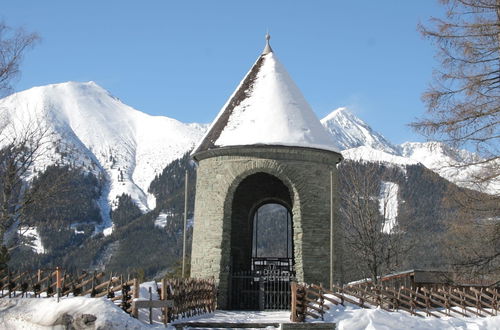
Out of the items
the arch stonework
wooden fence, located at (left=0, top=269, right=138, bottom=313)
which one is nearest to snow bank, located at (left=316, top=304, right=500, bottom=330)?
the arch stonework

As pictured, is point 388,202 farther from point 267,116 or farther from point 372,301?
point 372,301

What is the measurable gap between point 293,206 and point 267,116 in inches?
129

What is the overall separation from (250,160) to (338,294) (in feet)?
17.9

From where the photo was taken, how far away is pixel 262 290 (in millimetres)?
19922

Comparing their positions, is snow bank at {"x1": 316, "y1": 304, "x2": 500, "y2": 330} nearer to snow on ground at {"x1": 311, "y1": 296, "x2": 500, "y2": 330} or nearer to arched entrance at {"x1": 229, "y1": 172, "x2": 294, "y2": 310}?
snow on ground at {"x1": 311, "y1": 296, "x2": 500, "y2": 330}

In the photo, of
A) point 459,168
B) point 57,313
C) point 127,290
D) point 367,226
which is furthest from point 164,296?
point 367,226

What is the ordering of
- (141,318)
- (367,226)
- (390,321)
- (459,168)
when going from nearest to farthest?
1. (141,318)
2. (390,321)
3. (459,168)
4. (367,226)

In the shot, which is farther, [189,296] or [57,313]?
[189,296]

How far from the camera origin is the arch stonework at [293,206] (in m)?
19.8

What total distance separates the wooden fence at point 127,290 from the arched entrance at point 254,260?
5.98ft

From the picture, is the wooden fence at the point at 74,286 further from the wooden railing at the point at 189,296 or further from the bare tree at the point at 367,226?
the bare tree at the point at 367,226

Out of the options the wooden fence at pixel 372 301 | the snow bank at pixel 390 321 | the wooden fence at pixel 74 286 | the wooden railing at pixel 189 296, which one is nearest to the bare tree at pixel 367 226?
the wooden fence at pixel 372 301

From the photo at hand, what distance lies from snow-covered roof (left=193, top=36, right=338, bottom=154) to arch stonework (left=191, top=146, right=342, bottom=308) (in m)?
0.37

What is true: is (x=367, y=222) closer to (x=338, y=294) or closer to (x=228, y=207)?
(x=228, y=207)
